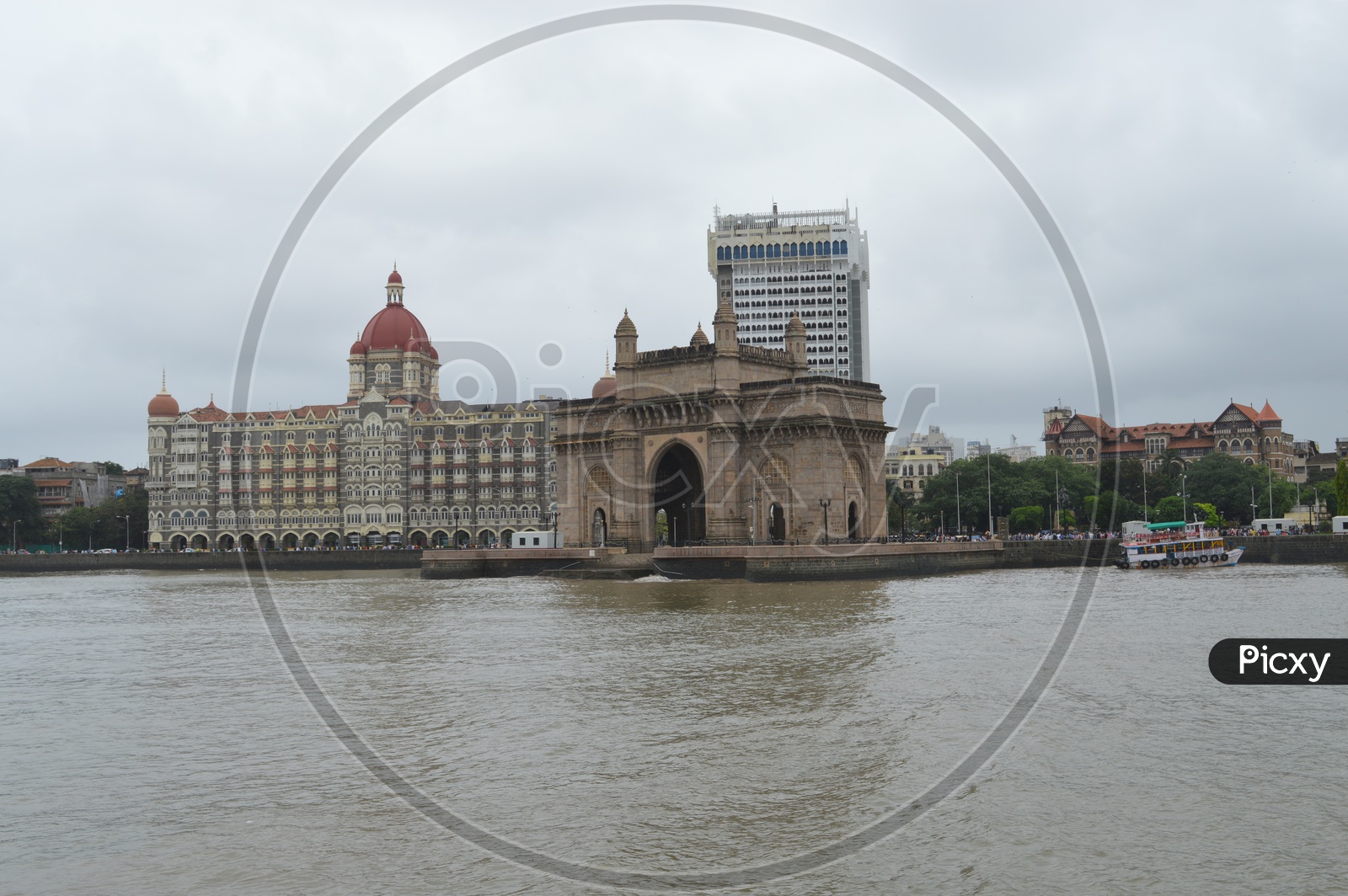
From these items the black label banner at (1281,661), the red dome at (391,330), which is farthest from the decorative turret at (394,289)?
the black label banner at (1281,661)

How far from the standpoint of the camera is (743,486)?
6494cm

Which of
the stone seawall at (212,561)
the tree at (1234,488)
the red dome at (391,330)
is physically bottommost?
the stone seawall at (212,561)

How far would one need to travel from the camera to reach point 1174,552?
62625 millimetres

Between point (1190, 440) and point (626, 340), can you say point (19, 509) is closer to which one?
point (626, 340)

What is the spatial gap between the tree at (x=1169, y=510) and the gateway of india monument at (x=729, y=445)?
35.6 m

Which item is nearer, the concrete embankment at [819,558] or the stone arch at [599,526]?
the concrete embankment at [819,558]

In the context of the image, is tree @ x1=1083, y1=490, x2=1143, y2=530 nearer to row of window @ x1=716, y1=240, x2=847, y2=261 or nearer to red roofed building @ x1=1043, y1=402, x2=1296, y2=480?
red roofed building @ x1=1043, y1=402, x2=1296, y2=480

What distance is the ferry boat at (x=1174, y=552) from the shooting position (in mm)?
61781

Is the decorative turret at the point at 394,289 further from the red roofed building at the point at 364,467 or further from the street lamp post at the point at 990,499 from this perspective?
the street lamp post at the point at 990,499

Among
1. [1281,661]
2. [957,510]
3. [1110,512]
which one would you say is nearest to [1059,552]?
[957,510]

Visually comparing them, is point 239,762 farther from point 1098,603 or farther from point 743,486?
point 743,486

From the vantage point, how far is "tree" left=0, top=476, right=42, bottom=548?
11812 centimetres

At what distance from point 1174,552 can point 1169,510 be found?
33856 mm

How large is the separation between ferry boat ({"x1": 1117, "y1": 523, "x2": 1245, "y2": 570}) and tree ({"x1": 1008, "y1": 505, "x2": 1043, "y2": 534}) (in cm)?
2470
